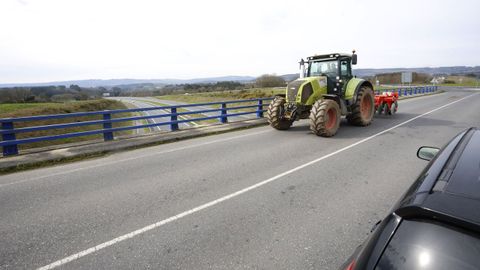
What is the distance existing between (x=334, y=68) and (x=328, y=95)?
1538mm

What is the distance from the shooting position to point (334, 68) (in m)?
10.4

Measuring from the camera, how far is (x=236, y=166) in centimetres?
612

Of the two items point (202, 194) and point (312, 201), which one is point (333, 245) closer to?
point (312, 201)

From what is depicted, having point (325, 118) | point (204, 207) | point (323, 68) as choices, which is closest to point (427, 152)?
point (204, 207)

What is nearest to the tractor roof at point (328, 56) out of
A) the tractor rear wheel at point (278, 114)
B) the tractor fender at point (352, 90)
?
the tractor fender at point (352, 90)

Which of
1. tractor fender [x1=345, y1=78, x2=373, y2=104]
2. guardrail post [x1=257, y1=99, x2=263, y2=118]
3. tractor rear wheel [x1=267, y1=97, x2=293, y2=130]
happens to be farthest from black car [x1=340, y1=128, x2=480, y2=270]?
guardrail post [x1=257, y1=99, x2=263, y2=118]

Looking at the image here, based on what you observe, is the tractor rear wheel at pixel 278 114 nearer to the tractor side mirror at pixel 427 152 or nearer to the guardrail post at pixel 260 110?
the guardrail post at pixel 260 110

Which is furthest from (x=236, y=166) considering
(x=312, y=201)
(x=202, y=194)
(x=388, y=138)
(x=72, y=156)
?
(x=388, y=138)

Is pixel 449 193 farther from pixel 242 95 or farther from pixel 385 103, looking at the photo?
pixel 242 95

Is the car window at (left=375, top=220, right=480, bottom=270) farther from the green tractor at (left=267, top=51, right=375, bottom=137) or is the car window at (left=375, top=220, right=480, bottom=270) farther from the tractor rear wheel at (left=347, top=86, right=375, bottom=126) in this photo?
the tractor rear wheel at (left=347, top=86, right=375, bottom=126)

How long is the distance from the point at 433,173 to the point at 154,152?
284 inches

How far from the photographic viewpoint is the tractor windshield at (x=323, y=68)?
10.4 meters

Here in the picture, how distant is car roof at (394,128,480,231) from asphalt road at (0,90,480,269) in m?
1.63

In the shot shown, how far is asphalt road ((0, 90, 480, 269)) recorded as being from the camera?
303 cm
